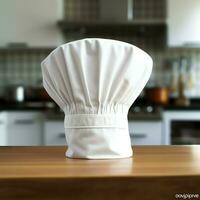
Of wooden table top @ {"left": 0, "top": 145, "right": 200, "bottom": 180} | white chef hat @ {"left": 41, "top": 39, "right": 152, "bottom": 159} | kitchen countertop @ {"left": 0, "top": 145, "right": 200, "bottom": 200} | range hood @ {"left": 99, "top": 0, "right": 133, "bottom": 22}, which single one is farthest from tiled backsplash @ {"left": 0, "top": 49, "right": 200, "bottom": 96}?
kitchen countertop @ {"left": 0, "top": 145, "right": 200, "bottom": 200}

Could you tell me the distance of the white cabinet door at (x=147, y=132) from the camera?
296 cm

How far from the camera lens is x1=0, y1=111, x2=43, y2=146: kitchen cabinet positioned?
3.12 m

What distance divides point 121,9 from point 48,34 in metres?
0.63

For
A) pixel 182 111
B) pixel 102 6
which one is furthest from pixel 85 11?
pixel 182 111

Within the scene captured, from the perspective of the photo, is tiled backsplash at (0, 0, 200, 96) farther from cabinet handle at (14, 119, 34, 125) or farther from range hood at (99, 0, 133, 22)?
cabinet handle at (14, 119, 34, 125)

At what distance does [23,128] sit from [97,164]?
96.2 inches

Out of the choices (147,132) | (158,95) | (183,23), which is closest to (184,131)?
(147,132)

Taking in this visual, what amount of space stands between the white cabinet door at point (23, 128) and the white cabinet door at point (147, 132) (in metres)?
0.73

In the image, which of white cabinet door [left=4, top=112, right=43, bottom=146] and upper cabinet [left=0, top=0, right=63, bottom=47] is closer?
white cabinet door [left=4, top=112, right=43, bottom=146]

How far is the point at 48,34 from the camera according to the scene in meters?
3.36

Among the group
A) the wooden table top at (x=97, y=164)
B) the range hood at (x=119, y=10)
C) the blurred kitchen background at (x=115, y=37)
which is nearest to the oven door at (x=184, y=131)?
the blurred kitchen background at (x=115, y=37)

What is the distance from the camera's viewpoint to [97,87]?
798 mm

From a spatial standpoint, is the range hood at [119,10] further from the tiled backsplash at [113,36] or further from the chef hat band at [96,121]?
the chef hat band at [96,121]

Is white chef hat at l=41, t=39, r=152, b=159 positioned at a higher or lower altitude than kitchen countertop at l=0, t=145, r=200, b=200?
higher
